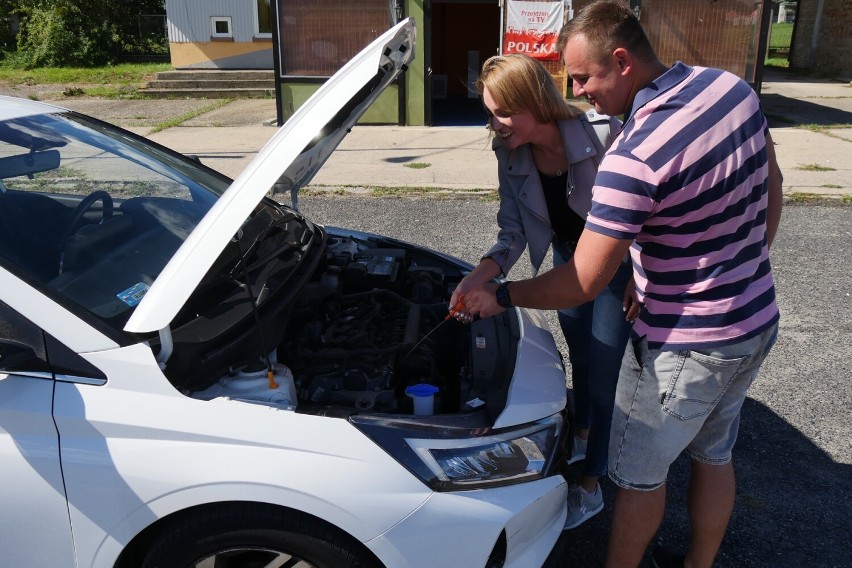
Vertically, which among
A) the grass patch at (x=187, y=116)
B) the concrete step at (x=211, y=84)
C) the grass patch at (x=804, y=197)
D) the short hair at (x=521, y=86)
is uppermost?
the short hair at (x=521, y=86)

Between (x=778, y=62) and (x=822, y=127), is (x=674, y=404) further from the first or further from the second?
(x=778, y=62)

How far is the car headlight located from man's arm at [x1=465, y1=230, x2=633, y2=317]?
392 mm

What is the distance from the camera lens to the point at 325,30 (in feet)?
35.6

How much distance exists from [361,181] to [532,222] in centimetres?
560

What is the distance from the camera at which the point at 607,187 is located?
1.89 metres

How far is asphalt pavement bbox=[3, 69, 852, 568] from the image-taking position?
2.87 metres

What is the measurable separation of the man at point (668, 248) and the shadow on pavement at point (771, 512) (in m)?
0.46

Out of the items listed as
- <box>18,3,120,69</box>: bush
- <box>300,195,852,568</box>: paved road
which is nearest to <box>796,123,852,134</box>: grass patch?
<box>300,195,852,568</box>: paved road

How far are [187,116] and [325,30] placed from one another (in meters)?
3.55

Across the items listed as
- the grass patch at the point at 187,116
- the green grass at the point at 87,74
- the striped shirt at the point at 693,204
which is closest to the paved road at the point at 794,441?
the striped shirt at the point at 693,204

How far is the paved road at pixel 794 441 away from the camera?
9.10 feet

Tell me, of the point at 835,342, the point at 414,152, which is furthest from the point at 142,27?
the point at 835,342

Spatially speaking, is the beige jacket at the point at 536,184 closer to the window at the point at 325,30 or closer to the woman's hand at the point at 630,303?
the woman's hand at the point at 630,303

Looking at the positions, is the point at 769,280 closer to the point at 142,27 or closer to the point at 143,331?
the point at 143,331
